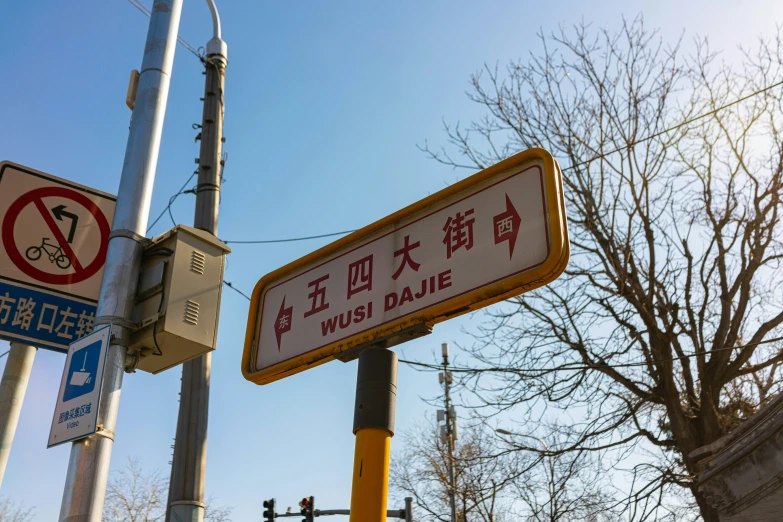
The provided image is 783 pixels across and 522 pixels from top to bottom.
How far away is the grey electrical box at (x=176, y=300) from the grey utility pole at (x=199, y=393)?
3055mm

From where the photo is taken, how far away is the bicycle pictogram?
356cm

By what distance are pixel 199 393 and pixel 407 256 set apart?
4.63 m

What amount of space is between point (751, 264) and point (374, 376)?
10687 mm

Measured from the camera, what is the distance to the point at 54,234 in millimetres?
3646

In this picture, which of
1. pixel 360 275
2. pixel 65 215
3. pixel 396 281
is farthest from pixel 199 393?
pixel 396 281

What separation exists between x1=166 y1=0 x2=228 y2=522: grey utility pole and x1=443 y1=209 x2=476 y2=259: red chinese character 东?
4.39 meters

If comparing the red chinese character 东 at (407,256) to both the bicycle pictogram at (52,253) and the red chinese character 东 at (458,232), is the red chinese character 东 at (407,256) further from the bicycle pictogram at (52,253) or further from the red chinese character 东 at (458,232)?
the bicycle pictogram at (52,253)

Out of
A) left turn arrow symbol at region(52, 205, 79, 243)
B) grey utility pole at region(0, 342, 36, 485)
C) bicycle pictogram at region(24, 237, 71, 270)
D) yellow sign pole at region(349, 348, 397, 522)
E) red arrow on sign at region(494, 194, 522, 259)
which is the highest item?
left turn arrow symbol at region(52, 205, 79, 243)

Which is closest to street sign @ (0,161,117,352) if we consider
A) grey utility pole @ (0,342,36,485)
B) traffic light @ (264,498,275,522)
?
grey utility pole @ (0,342,36,485)

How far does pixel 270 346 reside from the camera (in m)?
2.82

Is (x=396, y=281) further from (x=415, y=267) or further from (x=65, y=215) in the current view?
(x=65, y=215)

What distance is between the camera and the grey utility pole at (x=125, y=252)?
2.66 m

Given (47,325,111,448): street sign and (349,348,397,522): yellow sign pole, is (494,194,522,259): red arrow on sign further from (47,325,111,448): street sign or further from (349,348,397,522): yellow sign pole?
(47,325,111,448): street sign

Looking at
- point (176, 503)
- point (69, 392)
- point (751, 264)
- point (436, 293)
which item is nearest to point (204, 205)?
point (176, 503)
